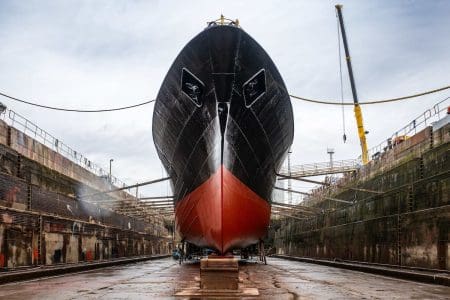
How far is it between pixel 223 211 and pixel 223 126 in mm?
2159

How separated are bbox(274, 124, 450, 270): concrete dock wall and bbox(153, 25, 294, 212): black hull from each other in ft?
15.2

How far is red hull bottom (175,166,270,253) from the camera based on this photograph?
11492 millimetres

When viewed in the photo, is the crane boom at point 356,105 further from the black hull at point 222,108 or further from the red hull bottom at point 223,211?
the red hull bottom at point 223,211

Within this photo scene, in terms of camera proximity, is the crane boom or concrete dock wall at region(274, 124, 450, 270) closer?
concrete dock wall at region(274, 124, 450, 270)

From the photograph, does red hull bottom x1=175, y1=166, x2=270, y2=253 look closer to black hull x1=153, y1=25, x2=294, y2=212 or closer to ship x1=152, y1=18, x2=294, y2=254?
ship x1=152, y1=18, x2=294, y2=254

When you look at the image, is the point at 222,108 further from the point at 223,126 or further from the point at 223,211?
the point at 223,211

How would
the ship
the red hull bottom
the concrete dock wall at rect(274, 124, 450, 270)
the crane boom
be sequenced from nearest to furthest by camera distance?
the red hull bottom
the ship
the concrete dock wall at rect(274, 124, 450, 270)
the crane boom

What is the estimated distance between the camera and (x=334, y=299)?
6891 millimetres

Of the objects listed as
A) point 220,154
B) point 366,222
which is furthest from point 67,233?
point 366,222

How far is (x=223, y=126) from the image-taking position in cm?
1172

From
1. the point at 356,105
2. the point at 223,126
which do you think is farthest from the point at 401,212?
the point at 356,105

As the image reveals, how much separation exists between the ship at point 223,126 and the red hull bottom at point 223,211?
0.03 meters

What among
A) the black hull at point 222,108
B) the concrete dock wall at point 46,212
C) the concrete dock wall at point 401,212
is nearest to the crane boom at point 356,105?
the concrete dock wall at point 401,212

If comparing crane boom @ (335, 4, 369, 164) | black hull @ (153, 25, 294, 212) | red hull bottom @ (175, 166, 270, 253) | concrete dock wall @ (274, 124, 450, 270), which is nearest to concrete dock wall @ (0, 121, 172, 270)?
black hull @ (153, 25, 294, 212)
